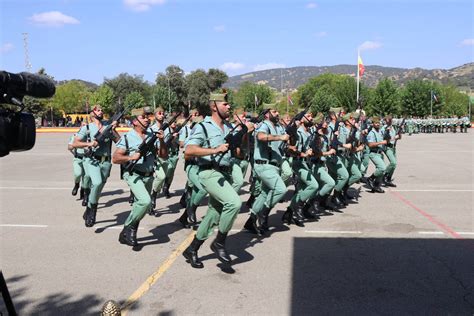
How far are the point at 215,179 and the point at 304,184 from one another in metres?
2.83

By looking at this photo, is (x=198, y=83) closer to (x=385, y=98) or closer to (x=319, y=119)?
(x=385, y=98)

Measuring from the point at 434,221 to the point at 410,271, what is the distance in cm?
286

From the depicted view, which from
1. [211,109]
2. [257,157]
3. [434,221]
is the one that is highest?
[211,109]

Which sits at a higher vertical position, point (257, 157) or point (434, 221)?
point (257, 157)

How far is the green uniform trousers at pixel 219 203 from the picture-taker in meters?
5.21

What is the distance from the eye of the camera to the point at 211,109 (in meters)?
5.55

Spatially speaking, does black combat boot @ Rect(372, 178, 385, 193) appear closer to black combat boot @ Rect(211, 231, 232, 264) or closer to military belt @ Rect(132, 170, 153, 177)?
military belt @ Rect(132, 170, 153, 177)

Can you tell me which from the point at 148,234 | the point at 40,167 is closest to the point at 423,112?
the point at 40,167

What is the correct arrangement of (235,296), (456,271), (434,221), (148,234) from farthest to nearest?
(434,221), (148,234), (456,271), (235,296)

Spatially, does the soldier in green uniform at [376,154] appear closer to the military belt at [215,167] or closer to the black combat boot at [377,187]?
the black combat boot at [377,187]

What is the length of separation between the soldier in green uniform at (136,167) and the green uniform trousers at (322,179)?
301 centimetres

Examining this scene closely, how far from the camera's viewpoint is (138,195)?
6.12 meters

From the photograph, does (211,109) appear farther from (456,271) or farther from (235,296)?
(456,271)

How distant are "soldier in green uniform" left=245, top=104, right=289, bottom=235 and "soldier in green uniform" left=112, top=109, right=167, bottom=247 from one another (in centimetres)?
152
